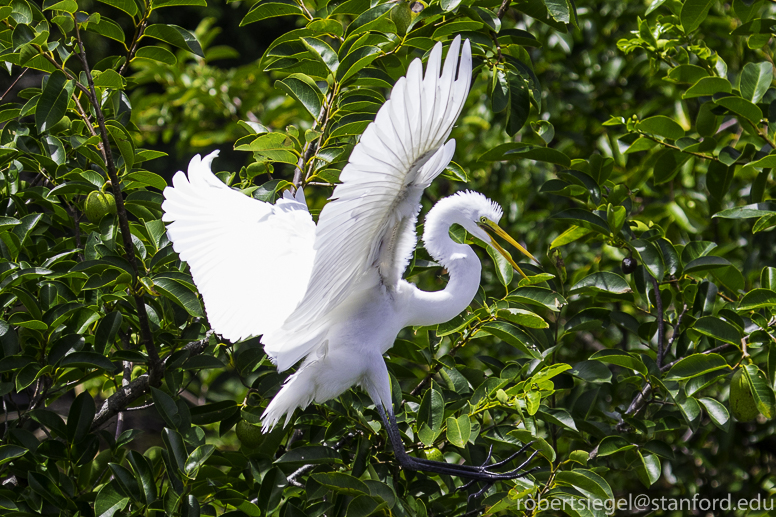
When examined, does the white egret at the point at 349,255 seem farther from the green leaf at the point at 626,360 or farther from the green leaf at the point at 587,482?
the green leaf at the point at 626,360

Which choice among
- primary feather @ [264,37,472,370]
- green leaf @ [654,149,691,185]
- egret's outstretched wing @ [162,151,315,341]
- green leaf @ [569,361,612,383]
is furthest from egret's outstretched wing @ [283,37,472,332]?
green leaf @ [654,149,691,185]

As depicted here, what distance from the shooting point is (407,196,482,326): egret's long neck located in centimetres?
173

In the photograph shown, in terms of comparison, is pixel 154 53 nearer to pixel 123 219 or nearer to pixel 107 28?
pixel 107 28

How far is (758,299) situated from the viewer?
1.69 m

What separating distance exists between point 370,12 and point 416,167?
653 mm

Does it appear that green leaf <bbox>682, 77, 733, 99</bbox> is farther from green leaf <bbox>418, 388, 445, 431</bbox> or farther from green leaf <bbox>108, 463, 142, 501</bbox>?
green leaf <bbox>108, 463, 142, 501</bbox>

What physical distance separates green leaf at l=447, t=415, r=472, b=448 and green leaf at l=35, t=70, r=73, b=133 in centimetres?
116

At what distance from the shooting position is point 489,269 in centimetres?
301

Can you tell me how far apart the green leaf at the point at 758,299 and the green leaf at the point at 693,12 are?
0.86m

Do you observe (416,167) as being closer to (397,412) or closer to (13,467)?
(397,412)

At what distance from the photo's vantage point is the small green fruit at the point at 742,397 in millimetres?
1653

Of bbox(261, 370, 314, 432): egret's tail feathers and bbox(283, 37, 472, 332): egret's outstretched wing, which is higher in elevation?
bbox(283, 37, 472, 332): egret's outstretched wing

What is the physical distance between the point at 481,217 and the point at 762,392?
0.84 metres

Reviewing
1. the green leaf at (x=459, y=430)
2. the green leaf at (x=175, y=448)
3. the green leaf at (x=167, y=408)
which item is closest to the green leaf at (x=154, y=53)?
the green leaf at (x=167, y=408)
